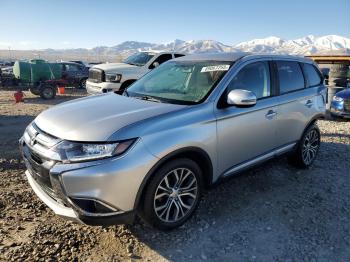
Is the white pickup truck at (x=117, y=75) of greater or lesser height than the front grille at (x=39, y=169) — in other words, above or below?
above

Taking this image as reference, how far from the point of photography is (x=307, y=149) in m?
5.64

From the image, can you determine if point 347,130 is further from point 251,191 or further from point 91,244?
point 91,244

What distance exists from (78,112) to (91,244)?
1.34 m

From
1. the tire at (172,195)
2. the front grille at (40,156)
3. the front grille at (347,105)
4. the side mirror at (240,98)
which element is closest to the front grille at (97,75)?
the front grille at (347,105)

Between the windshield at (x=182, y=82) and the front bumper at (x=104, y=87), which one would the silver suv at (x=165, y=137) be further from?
the front bumper at (x=104, y=87)

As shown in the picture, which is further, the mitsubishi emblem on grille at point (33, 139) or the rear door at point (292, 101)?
the rear door at point (292, 101)

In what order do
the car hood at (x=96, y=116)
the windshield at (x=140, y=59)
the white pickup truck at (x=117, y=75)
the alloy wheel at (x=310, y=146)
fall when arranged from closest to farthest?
1. the car hood at (x=96, y=116)
2. the alloy wheel at (x=310, y=146)
3. the white pickup truck at (x=117, y=75)
4. the windshield at (x=140, y=59)

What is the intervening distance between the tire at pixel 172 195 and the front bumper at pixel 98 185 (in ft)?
0.64

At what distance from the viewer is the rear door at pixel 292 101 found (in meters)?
4.79

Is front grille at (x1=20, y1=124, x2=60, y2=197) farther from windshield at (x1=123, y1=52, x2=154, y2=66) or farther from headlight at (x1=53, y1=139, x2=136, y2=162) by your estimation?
windshield at (x1=123, y1=52, x2=154, y2=66)

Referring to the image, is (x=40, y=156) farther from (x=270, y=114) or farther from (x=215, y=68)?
(x=270, y=114)

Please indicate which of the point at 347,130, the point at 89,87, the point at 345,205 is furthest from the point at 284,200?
the point at 89,87

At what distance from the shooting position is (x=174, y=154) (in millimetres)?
3357

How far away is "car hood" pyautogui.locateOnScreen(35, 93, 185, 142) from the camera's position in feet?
10.2
